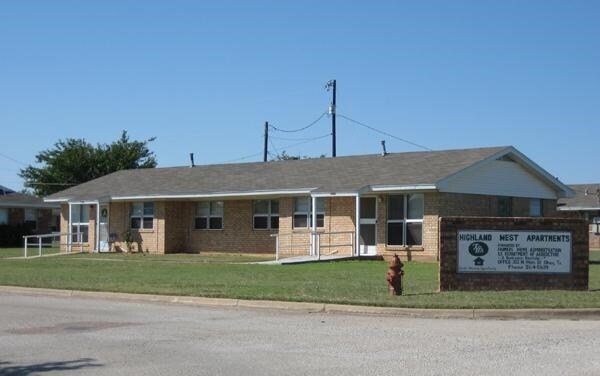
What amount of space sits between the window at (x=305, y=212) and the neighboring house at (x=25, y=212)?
2201cm

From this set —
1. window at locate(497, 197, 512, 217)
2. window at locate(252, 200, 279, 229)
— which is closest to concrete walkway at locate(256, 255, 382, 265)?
window at locate(252, 200, 279, 229)

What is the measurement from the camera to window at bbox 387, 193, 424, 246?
28094 mm

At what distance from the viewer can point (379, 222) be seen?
29.0 m

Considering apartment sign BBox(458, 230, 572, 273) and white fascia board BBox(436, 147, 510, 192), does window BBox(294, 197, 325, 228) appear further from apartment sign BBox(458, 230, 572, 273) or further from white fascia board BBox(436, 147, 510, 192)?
apartment sign BBox(458, 230, 572, 273)

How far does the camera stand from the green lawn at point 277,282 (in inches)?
582

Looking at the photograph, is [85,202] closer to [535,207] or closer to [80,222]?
[80,222]

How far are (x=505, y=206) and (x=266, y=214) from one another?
9.07 meters

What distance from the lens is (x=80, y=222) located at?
39.3 metres

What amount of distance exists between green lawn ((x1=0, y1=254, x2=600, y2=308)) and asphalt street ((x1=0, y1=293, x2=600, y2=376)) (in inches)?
45.3

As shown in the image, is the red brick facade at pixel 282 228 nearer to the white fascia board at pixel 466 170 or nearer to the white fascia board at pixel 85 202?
the white fascia board at pixel 466 170

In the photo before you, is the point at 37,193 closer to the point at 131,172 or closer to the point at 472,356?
the point at 131,172

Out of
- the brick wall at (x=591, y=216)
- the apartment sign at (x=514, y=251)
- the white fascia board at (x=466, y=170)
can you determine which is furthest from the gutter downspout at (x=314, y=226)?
the brick wall at (x=591, y=216)

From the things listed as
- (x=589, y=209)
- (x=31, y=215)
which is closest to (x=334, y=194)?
(x=589, y=209)

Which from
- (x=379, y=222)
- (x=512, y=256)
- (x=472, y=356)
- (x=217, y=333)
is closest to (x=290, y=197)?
(x=379, y=222)
